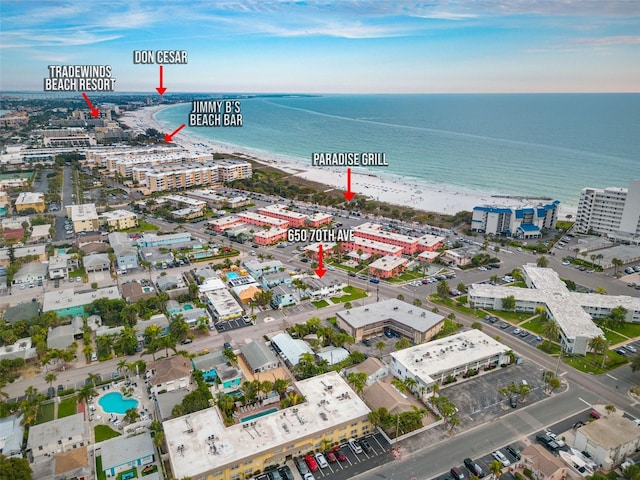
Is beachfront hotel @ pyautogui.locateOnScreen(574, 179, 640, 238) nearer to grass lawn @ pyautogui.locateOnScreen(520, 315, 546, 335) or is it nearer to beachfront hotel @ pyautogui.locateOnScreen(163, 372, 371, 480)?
grass lawn @ pyautogui.locateOnScreen(520, 315, 546, 335)

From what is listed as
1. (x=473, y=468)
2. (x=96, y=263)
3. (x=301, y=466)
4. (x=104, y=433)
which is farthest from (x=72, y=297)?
(x=473, y=468)

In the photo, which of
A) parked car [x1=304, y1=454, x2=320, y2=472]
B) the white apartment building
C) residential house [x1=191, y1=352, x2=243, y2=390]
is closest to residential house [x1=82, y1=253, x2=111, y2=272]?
the white apartment building

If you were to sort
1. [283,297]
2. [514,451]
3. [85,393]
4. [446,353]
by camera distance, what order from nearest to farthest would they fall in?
[514,451] → [85,393] → [446,353] → [283,297]

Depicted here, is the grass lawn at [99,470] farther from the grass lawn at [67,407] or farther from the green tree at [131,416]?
the grass lawn at [67,407]

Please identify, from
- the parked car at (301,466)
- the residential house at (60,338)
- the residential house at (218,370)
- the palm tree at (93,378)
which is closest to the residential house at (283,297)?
the residential house at (218,370)

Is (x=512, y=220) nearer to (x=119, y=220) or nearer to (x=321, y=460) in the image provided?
(x=321, y=460)

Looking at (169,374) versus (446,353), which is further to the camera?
(446,353)
